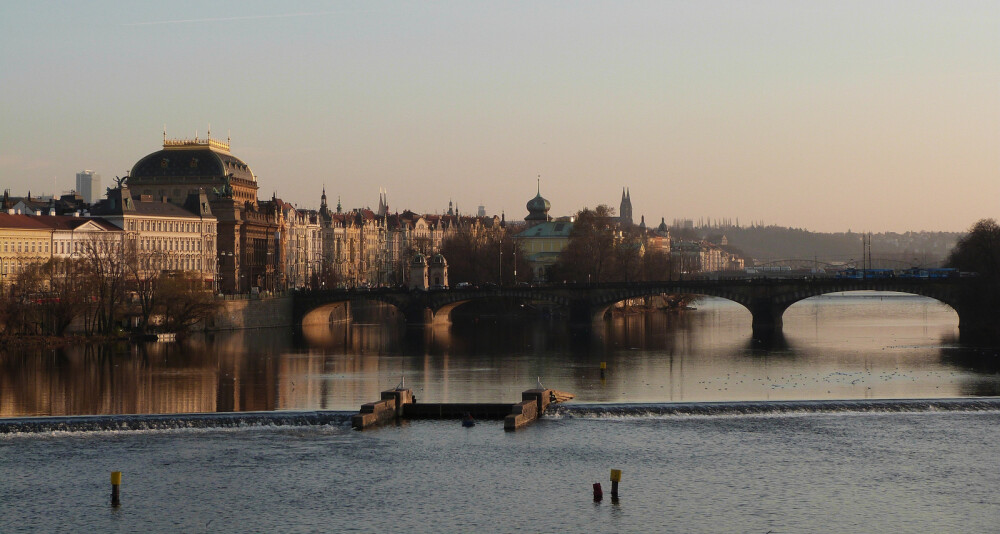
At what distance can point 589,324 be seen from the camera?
132 m

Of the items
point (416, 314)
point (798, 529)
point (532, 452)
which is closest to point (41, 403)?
point (532, 452)

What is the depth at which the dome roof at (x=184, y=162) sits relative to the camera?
155000 mm

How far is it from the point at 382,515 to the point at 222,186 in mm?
116430

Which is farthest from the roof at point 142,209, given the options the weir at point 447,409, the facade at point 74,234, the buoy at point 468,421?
the buoy at point 468,421

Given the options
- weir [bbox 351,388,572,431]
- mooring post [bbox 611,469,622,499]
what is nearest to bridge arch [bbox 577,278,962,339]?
weir [bbox 351,388,572,431]

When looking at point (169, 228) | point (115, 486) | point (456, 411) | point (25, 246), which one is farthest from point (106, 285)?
point (115, 486)

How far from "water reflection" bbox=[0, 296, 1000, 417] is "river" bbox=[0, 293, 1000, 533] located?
1.15 feet

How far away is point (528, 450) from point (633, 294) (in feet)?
266

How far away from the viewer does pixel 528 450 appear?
5197 centimetres

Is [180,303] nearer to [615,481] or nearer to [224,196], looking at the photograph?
[224,196]

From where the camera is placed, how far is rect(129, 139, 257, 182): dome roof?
6102 inches

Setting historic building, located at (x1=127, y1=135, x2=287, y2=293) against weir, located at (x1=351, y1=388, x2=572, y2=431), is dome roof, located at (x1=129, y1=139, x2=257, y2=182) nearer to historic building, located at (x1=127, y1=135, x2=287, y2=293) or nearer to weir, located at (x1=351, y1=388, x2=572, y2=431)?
historic building, located at (x1=127, y1=135, x2=287, y2=293)

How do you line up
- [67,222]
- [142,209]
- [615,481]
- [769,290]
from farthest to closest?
[142,209] → [67,222] → [769,290] → [615,481]

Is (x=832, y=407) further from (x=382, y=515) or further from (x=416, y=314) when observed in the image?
(x=416, y=314)
